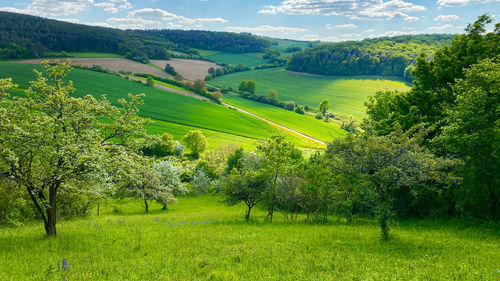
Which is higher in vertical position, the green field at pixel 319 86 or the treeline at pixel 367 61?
the treeline at pixel 367 61

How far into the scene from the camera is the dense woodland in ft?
42.4

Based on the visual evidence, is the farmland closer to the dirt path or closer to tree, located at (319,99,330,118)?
the dirt path

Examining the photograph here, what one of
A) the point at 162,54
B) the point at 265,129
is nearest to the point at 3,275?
the point at 265,129

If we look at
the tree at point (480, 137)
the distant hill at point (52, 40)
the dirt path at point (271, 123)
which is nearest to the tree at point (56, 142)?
the tree at point (480, 137)

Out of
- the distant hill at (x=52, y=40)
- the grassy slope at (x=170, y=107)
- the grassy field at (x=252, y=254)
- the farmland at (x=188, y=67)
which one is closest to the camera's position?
the grassy field at (x=252, y=254)

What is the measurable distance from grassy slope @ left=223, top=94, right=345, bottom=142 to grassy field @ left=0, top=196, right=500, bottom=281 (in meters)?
88.0

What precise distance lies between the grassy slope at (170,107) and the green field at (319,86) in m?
47.3

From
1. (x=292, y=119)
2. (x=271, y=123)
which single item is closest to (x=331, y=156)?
(x=271, y=123)

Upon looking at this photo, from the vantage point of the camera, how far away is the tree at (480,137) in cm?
1669

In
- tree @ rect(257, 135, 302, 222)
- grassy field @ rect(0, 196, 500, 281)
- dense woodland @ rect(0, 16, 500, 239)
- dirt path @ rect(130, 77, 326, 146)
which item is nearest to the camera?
grassy field @ rect(0, 196, 500, 281)

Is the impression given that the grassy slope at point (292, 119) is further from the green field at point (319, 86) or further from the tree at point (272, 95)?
the green field at point (319, 86)

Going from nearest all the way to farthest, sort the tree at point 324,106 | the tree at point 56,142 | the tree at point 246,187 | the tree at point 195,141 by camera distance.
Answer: the tree at point 56,142, the tree at point 246,187, the tree at point 195,141, the tree at point 324,106

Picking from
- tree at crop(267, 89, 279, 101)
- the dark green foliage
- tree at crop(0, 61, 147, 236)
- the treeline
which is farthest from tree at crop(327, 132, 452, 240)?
the treeline

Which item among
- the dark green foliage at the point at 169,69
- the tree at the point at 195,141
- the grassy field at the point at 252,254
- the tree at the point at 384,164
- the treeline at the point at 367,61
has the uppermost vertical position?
the treeline at the point at 367,61
